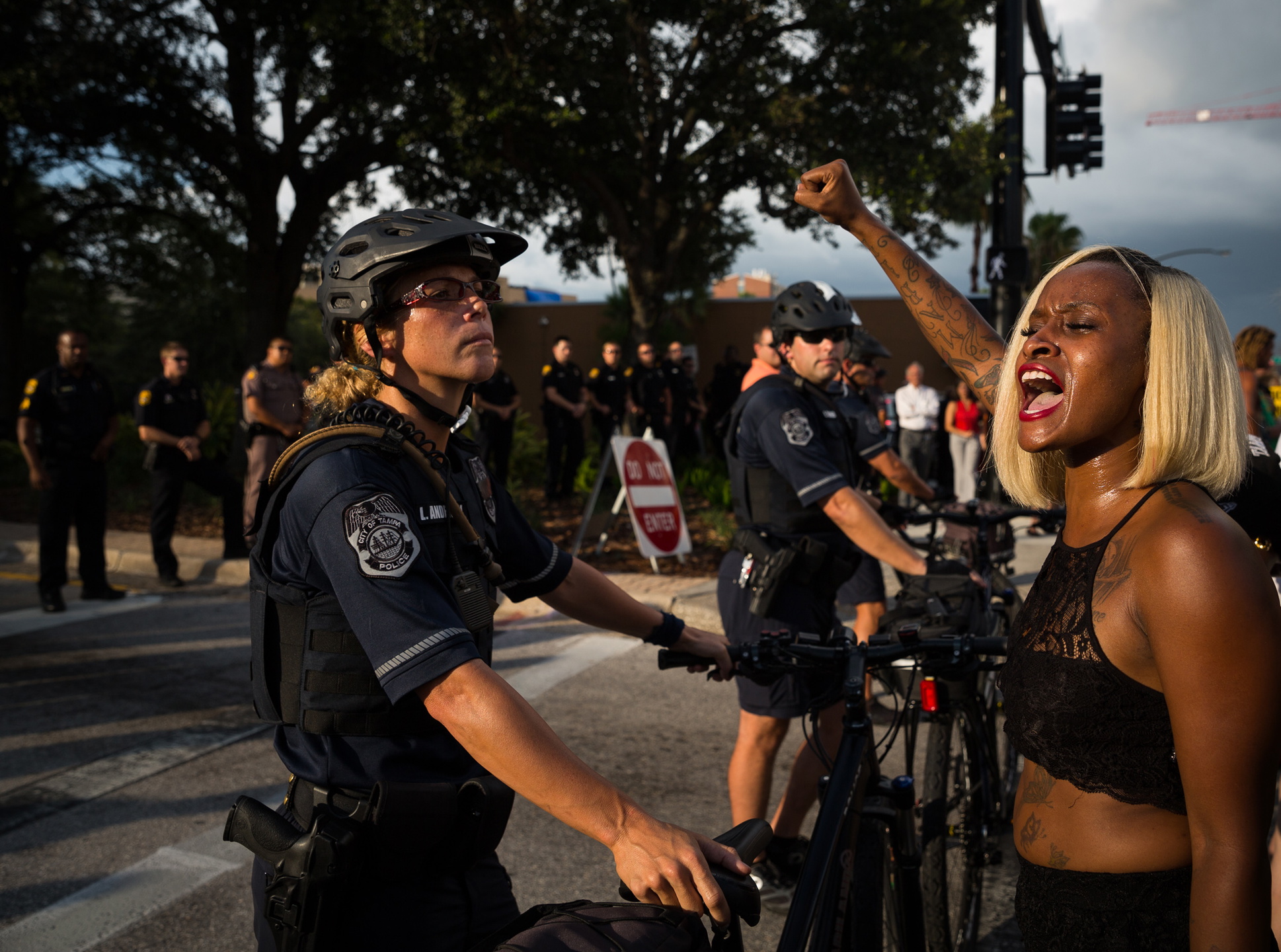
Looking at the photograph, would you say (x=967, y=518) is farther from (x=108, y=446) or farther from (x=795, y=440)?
(x=108, y=446)

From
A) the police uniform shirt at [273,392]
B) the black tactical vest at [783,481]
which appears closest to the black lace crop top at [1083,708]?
the black tactical vest at [783,481]

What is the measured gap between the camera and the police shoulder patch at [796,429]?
13.0 ft

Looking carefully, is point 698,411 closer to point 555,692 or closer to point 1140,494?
point 555,692

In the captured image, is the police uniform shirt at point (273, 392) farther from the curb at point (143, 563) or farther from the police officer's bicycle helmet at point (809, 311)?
the police officer's bicycle helmet at point (809, 311)

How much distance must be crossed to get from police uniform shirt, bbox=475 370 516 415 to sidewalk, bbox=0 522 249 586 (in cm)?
423

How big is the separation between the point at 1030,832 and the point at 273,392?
900 centimetres

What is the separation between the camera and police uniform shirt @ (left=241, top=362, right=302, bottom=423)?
378 inches

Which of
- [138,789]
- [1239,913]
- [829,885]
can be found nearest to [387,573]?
[829,885]

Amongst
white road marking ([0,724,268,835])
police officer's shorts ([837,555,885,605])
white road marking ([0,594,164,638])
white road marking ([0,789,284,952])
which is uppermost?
police officer's shorts ([837,555,885,605])

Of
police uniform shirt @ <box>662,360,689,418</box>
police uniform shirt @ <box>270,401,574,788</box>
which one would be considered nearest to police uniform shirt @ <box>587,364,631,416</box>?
police uniform shirt @ <box>662,360,689,418</box>

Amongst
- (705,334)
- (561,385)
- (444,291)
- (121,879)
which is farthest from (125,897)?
(705,334)

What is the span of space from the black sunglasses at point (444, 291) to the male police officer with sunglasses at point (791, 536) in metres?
1.82

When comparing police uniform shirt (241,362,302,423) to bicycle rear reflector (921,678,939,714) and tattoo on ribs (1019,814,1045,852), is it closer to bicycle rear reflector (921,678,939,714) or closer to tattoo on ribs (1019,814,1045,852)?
bicycle rear reflector (921,678,939,714)

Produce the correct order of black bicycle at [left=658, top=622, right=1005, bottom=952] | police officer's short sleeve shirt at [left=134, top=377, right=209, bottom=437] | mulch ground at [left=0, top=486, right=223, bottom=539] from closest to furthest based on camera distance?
black bicycle at [left=658, top=622, right=1005, bottom=952] → police officer's short sleeve shirt at [left=134, top=377, right=209, bottom=437] → mulch ground at [left=0, top=486, right=223, bottom=539]
